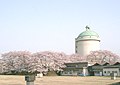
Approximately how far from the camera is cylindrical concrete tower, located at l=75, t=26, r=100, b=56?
351 ft

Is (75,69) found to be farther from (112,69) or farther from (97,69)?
(112,69)

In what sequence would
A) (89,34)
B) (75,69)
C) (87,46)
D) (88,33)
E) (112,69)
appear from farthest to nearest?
(88,33)
(89,34)
(87,46)
(75,69)
(112,69)

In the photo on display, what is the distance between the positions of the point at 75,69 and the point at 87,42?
25.2 m

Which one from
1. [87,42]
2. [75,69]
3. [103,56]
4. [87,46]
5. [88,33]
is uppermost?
[88,33]

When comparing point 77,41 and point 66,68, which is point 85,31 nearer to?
point 77,41

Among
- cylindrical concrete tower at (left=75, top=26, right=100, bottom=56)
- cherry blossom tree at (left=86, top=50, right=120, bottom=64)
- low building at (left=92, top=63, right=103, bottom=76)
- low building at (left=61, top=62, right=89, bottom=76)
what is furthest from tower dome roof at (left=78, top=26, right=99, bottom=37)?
low building at (left=92, top=63, right=103, bottom=76)

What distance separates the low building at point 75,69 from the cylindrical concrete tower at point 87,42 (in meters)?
22.4

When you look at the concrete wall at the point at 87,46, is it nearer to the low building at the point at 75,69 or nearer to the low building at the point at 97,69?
the low building at the point at 75,69

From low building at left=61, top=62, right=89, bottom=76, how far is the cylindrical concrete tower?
22447 mm

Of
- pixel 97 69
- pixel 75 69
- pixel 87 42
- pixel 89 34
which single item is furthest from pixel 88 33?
pixel 97 69

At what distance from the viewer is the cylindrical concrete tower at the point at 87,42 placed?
107 m

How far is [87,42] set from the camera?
351 feet

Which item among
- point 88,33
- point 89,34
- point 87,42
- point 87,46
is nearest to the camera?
point 87,42

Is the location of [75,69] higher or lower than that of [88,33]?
lower
